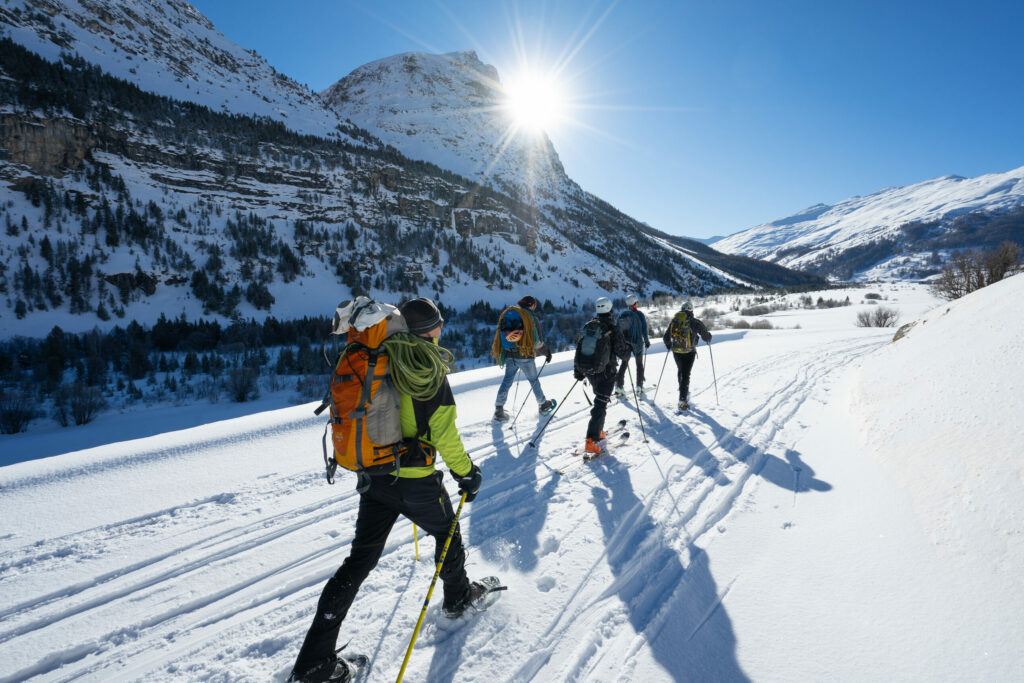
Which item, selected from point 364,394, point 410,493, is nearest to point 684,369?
point 410,493

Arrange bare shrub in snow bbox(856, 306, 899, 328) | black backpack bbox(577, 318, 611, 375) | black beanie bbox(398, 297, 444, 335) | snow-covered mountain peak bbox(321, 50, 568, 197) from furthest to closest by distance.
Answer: snow-covered mountain peak bbox(321, 50, 568, 197) → bare shrub in snow bbox(856, 306, 899, 328) → black backpack bbox(577, 318, 611, 375) → black beanie bbox(398, 297, 444, 335)

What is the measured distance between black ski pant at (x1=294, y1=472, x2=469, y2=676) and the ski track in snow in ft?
1.24

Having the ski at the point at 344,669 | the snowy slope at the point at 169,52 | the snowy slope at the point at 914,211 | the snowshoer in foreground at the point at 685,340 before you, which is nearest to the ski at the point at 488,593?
the ski at the point at 344,669

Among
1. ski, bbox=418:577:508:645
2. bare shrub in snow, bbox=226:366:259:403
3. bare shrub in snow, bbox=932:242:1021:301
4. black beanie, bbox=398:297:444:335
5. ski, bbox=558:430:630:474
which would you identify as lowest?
ski, bbox=418:577:508:645

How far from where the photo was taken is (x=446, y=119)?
69.2 meters

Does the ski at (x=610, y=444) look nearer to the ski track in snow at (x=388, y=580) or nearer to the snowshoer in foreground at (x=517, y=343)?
the ski track in snow at (x=388, y=580)

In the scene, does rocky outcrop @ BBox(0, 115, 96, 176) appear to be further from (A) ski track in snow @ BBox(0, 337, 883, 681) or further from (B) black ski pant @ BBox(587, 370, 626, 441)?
(B) black ski pant @ BBox(587, 370, 626, 441)

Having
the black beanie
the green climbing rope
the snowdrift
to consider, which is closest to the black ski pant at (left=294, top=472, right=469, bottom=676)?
the green climbing rope

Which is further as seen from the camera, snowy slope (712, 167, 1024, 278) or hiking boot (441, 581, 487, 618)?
snowy slope (712, 167, 1024, 278)

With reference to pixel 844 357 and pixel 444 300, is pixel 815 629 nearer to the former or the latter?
pixel 844 357

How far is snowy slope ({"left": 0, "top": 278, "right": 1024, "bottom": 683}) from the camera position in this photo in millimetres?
2014

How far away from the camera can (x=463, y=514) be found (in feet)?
11.3

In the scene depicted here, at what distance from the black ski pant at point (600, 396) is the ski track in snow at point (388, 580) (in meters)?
0.42

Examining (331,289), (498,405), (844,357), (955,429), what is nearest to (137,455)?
(498,405)
